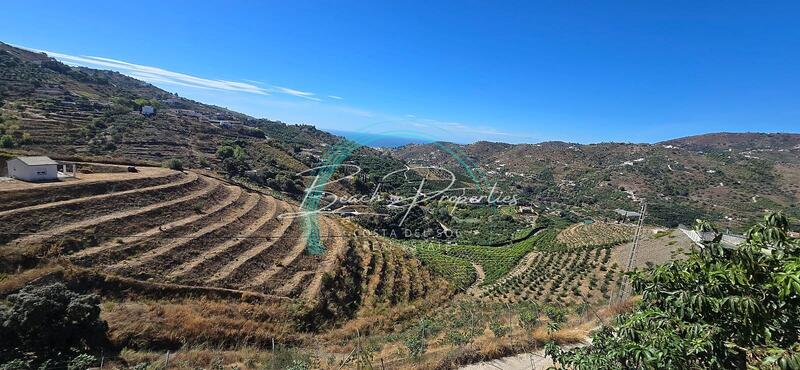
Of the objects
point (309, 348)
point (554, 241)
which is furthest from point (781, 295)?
point (554, 241)

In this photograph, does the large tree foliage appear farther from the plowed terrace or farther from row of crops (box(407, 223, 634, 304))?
row of crops (box(407, 223, 634, 304))

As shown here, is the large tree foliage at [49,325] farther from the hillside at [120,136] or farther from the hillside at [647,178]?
the hillside at [647,178]

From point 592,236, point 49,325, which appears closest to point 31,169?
point 49,325

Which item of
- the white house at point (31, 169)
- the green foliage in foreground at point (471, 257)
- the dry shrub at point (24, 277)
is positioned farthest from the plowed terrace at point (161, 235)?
the green foliage in foreground at point (471, 257)

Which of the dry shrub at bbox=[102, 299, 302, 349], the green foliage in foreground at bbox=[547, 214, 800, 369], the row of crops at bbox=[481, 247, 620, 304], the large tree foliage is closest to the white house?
the dry shrub at bbox=[102, 299, 302, 349]

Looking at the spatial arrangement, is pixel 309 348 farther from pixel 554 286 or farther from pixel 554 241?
pixel 554 241

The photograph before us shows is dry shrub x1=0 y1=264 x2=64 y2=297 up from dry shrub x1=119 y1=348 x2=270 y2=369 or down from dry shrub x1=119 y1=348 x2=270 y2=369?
up
